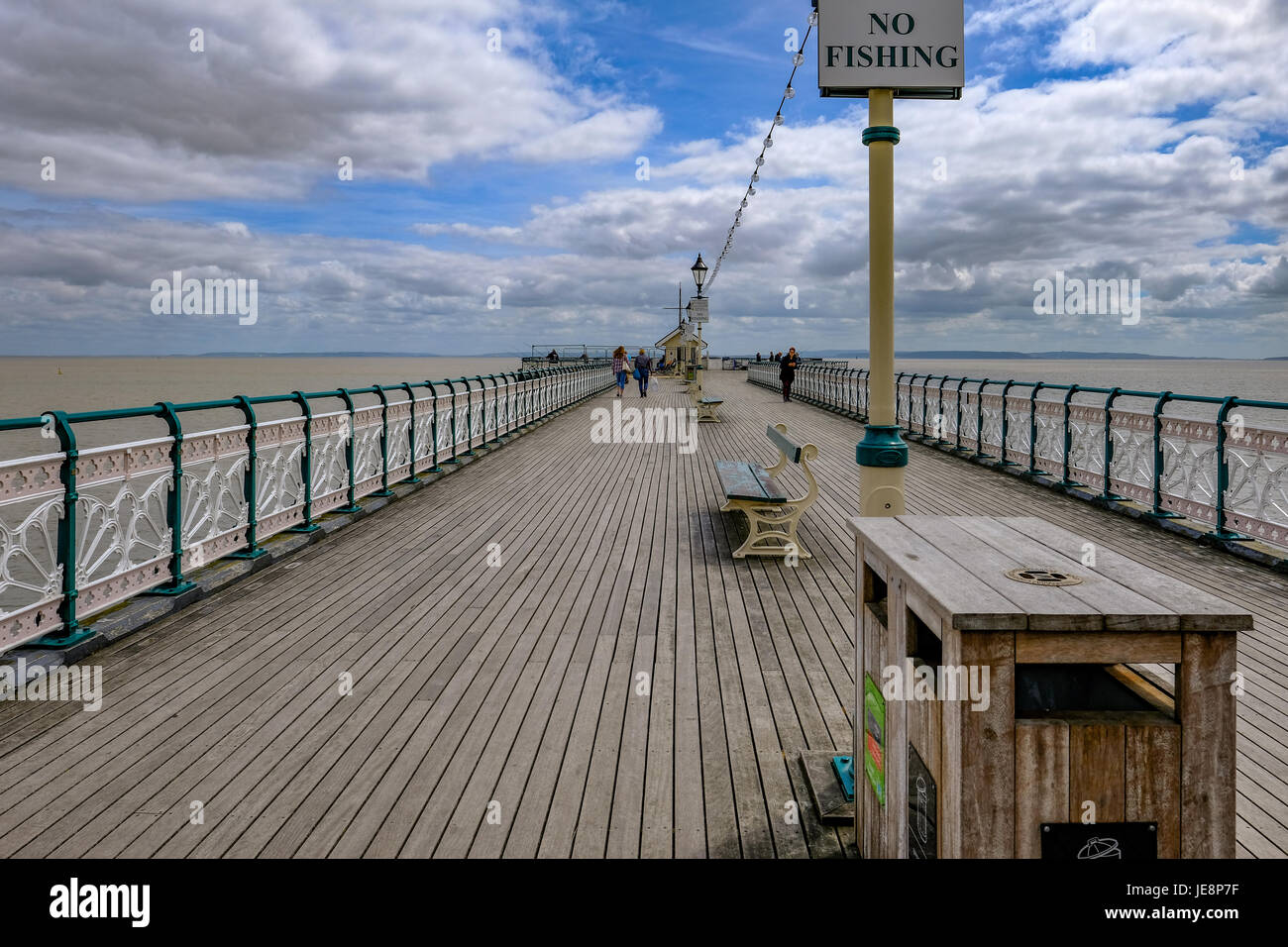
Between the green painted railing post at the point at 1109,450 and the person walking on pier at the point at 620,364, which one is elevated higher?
the person walking on pier at the point at 620,364

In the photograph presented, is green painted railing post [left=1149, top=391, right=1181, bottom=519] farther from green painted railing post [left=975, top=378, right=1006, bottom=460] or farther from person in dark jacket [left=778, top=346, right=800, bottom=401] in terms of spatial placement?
person in dark jacket [left=778, top=346, right=800, bottom=401]

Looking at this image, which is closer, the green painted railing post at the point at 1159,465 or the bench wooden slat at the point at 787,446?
the bench wooden slat at the point at 787,446

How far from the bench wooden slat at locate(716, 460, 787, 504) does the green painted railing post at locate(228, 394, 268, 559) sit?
3758mm

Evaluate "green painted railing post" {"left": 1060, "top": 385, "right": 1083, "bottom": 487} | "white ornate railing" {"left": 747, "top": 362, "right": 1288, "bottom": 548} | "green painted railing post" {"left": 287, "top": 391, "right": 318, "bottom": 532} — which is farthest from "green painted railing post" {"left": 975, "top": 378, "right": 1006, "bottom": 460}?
"green painted railing post" {"left": 287, "top": 391, "right": 318, "bottom": 532}

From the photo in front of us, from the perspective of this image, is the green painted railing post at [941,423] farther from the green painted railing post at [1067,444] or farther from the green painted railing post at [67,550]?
the green painted railing post at [67,550]

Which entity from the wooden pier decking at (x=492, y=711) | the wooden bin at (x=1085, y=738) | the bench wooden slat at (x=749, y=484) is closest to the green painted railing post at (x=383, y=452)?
the wooden pier decking at (x=492, y=711)

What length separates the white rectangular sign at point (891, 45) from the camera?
3.89 meters

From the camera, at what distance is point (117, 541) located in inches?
202

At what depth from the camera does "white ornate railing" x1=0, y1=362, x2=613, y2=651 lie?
460 cm

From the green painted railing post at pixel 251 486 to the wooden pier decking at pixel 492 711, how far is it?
35 centimetres

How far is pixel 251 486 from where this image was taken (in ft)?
22.2

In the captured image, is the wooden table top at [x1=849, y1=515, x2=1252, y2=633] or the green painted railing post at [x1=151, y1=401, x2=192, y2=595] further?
the green painted railing post at [x1=151, y1=401, x2=192, y2=595]
